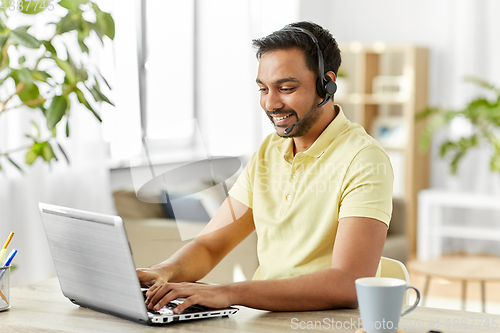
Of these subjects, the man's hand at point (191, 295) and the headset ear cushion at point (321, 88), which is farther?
the headset ear cushion at point (321, 88)

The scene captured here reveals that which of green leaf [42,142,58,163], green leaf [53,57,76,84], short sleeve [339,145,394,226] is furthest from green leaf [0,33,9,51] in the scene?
short sleeve [339,145,394,226]

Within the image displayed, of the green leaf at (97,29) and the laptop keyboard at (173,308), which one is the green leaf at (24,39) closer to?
the green leaf at (97,29)

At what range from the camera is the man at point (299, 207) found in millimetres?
1079

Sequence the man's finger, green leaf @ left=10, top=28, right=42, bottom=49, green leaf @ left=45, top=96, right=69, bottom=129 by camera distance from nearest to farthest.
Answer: the man's finger, green leaf @ left=10, top=28, right=42, bottom=49, green leaf @ left=45, top=96, right=69, bottom=129

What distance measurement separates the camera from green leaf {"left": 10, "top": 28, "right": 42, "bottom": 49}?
4.58 ft

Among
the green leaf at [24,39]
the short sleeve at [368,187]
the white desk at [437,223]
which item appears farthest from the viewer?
the white desk at [437,223]

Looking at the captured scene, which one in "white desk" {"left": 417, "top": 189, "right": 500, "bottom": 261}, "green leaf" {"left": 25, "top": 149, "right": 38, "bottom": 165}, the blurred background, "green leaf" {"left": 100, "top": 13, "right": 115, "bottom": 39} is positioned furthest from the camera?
"white desk" {"left": 417, "top": 189, "right": 500, "bottom": 261}

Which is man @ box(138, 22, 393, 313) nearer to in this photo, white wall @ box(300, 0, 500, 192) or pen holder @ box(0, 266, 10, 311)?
pen holder @ box(0, 266, 10, 311)

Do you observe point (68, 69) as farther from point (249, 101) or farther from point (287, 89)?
point (249, 101)

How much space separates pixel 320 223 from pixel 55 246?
52 centimetres

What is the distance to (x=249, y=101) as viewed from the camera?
14.9 feet

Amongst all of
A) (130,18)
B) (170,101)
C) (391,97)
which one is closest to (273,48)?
(130,18)

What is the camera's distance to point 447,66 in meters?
4.89

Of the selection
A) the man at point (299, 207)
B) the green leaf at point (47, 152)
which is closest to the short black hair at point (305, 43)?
the man at point (299, 207)
